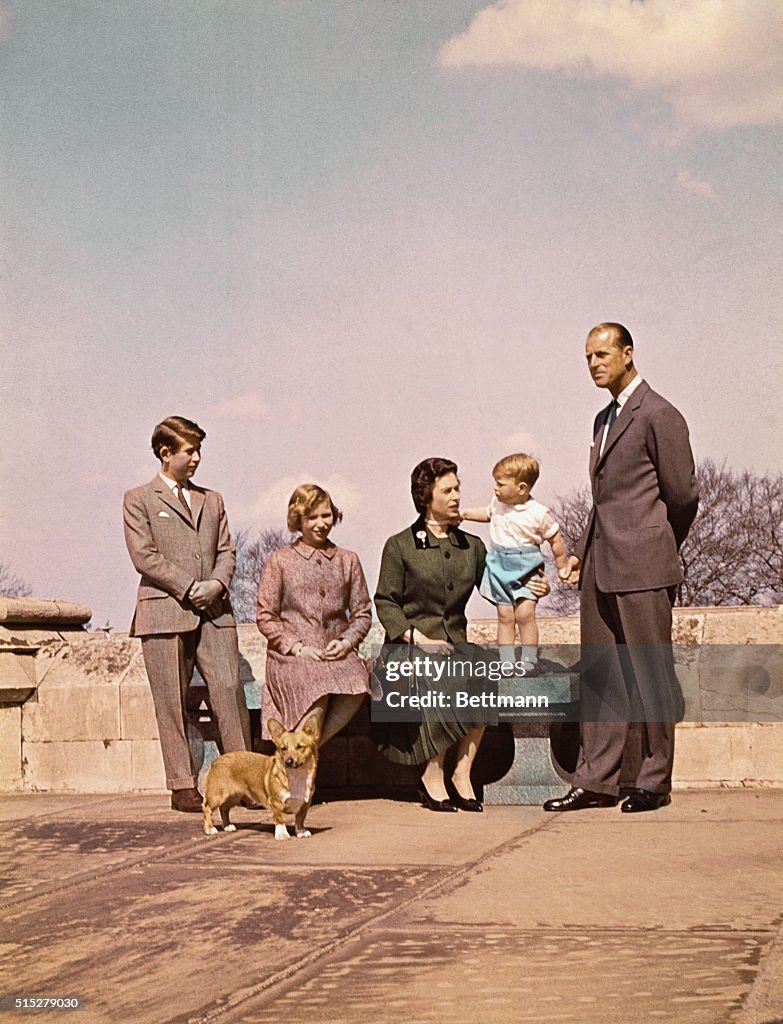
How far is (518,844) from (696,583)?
87.2ft

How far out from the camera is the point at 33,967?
394 cm

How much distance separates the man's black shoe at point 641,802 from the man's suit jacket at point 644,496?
3.11 ft

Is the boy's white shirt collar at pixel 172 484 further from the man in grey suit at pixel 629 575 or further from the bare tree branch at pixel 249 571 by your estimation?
the bare tree branch at pixel 249 571

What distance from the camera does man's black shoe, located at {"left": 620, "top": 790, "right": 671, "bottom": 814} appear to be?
22.9 ft

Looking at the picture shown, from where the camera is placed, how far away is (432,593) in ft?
24.6

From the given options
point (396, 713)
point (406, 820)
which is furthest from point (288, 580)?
point (406, 820)

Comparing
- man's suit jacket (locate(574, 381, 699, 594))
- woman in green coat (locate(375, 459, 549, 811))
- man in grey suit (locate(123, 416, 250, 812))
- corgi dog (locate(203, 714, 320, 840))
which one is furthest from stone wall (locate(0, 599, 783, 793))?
corgi dog (locate(203, 714, 320, 840))

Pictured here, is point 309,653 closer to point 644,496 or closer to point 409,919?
point 644,496

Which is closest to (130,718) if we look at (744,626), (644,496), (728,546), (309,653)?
(309,653)

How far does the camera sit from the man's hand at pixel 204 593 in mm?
7609

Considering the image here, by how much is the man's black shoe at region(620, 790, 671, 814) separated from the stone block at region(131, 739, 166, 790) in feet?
9.54

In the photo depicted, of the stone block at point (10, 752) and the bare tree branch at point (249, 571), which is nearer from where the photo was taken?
the stone block at point (10, 752)

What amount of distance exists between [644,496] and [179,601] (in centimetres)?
238

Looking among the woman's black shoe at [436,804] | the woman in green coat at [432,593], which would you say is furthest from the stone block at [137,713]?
the woman's black shoe at [436,804]
